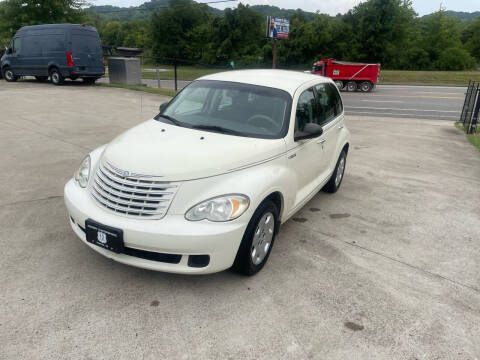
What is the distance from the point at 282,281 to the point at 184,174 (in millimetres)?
1319

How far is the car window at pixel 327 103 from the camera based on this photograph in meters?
4.69

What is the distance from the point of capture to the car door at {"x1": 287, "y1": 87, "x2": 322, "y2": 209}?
3.88 m

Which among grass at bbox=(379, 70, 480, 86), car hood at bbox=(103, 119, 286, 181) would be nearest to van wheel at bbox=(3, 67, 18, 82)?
car hood at bbox=(103, 119, 286, 181)

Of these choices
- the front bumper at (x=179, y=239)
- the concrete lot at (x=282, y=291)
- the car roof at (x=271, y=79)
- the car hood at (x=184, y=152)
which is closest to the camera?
the concrete lot at (x=282, y=291)

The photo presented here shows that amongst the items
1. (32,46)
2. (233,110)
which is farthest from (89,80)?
(233,110)

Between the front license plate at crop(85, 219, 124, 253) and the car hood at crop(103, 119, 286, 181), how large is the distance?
1.64ft

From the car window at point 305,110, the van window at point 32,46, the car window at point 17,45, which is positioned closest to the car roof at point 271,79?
the car window at point 305,110

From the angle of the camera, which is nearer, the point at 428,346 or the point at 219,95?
the point at 428,346

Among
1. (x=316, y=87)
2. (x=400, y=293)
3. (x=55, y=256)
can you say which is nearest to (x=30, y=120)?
(x=55, y=256)

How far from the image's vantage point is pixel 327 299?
10.3 feet

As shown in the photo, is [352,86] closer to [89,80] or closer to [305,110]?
[89,80]

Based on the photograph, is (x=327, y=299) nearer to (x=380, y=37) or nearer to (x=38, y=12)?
(x=38, y=12)

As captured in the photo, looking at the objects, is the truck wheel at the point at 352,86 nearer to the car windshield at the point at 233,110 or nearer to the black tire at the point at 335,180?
the black tire at the point at 335,180

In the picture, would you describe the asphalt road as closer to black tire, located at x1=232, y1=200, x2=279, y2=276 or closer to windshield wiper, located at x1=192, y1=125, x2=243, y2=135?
windshield wiper, located at x1=192, y1=125, x2=243, y2=135
